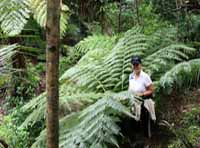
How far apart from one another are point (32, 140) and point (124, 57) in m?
1.81

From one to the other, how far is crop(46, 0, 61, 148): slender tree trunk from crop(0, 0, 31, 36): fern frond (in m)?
0.88

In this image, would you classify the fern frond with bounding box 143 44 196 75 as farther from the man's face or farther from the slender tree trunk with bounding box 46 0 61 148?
the slender tree trunk with bounding box 46 0 61 148

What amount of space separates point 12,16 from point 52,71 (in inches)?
55.7

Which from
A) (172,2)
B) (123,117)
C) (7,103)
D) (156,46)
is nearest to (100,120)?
(123,117)

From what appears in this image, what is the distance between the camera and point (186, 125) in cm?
648

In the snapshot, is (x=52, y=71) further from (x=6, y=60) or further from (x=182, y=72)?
(x=182, y=72)

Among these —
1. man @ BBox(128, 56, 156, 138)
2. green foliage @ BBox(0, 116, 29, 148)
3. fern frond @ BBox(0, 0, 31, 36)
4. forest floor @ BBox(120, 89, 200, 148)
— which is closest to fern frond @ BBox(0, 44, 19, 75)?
fern frond @ BBox(0, 0, 31, 36)

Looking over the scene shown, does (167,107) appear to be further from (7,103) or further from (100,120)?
(7,103)

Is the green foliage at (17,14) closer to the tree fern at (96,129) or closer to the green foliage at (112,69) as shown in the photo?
the tree fern at (96,129)

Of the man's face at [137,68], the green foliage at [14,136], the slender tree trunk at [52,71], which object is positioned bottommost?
the green foliage at [14,136]

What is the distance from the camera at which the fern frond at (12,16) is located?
2820 mm

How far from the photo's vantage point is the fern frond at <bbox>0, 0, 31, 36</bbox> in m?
2.82

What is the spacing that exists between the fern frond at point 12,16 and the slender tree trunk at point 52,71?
0.88 meters

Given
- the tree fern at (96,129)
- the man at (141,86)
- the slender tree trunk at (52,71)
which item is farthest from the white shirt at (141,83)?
the slender tree trunk at (52,71)
